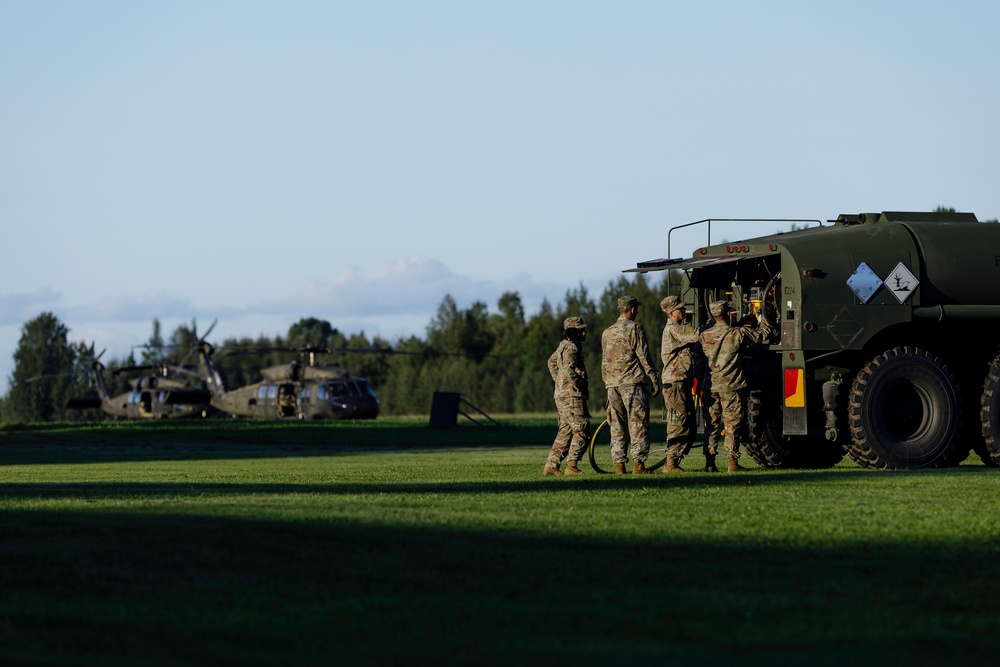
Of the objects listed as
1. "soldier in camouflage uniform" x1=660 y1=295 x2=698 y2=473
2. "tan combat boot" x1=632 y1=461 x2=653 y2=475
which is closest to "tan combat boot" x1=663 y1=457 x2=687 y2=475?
"soldier in camouflage uniform" x1=660 y1=295 x2=698 y2=473

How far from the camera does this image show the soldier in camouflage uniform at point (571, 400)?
16.3m

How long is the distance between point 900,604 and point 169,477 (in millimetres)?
12152

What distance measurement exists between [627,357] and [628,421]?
73 centimetres

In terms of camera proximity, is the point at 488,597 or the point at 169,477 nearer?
the point at 488,597

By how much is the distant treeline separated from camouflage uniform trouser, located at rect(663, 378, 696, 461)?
6703cm

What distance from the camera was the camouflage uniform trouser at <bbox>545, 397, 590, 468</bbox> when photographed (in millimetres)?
16266

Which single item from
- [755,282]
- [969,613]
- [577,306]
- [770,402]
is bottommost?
[969,613]

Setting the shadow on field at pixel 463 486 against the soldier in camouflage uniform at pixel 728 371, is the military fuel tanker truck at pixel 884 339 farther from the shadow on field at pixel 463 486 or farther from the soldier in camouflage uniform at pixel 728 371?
the shadow on field at pixel 463 486

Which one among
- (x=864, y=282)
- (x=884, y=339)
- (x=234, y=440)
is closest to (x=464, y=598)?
(x=864, y=282)

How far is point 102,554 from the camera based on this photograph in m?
8.49

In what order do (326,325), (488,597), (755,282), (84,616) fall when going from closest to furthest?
(84,616) → (488,597) → (755,282) → (326,325)

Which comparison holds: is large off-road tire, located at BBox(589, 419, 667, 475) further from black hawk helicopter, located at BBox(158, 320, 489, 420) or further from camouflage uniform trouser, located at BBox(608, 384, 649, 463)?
black hawk helicopter, located at BBox(158, 320, 489, 420)

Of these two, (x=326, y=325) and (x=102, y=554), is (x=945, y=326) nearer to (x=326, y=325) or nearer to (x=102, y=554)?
(x=102, y=554)

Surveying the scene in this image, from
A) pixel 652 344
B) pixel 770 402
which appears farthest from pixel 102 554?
pixel 652 344
